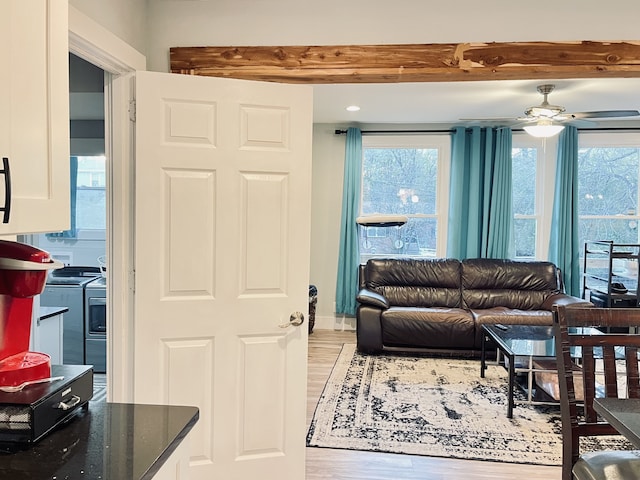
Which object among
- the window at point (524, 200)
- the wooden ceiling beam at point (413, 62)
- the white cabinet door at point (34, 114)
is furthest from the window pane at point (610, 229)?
the white cabinet door at point (34, 114)

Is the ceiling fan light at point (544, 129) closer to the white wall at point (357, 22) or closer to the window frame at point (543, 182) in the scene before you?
the window frame at point (543, 182)

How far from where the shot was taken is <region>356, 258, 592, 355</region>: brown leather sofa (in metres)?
4.90

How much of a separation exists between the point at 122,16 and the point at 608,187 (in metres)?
5.73

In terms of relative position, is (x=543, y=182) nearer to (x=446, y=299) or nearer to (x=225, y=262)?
(x=446, y=299)

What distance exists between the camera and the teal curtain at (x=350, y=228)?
238 inches

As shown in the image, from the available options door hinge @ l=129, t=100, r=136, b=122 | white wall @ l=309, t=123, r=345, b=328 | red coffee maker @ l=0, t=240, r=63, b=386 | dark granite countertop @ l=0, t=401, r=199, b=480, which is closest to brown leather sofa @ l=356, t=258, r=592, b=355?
white wall @ l=309, t=123, r=345, b=328

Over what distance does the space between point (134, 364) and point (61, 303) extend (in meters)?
2.29

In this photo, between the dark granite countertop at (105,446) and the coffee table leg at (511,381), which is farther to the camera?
the coffee table leg at (511,381)

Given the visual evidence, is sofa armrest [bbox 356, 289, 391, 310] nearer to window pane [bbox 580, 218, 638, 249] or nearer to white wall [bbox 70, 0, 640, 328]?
window pane [bbox 580, 218, 638, 249]

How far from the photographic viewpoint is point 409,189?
6.21 m

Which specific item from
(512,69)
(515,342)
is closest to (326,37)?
(512,69)

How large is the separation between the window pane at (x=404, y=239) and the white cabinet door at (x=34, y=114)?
16.7 feet

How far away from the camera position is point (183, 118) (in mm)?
2229

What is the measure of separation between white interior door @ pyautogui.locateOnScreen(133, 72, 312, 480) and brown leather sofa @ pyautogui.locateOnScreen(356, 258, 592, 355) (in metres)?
2.68
